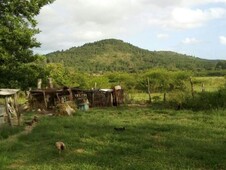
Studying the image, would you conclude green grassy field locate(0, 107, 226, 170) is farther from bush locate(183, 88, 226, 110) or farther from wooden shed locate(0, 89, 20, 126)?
bush locate(183, 88, 226, 110)

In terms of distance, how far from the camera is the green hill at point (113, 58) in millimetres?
133875

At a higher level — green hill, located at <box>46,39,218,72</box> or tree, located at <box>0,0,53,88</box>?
green hill, located at <box>46,39,218,72</box>

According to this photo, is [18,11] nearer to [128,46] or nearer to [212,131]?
[212,131]

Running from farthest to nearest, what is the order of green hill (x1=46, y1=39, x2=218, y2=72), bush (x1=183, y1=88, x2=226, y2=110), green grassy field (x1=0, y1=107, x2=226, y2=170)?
green hill (x1=46, y1=39, x2=218, y2=72), bush (x1=183, y1=88, x2=226, y2=110), green grassy field (x1=0, y1=107, x2=226, y2=170)

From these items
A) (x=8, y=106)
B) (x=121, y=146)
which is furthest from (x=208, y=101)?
(x=121, y=146)

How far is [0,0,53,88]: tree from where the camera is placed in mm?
24500

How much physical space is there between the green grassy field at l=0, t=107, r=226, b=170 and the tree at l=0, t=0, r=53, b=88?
30.7ft

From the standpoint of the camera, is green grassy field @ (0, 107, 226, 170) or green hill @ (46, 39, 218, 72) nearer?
green grassy field @ (0, 107, 226, 170)

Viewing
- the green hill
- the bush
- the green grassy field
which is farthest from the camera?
the green hill

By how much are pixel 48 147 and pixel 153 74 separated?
48053 millimetres

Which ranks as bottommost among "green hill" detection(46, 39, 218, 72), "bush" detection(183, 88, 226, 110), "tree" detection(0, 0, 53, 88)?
"bush" detection(183, 88, 226, 110)

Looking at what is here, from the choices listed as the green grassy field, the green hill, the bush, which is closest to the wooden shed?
the green grassy field

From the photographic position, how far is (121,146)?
11.5 meters

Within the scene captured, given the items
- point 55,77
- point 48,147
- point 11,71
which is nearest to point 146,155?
point 48,147
